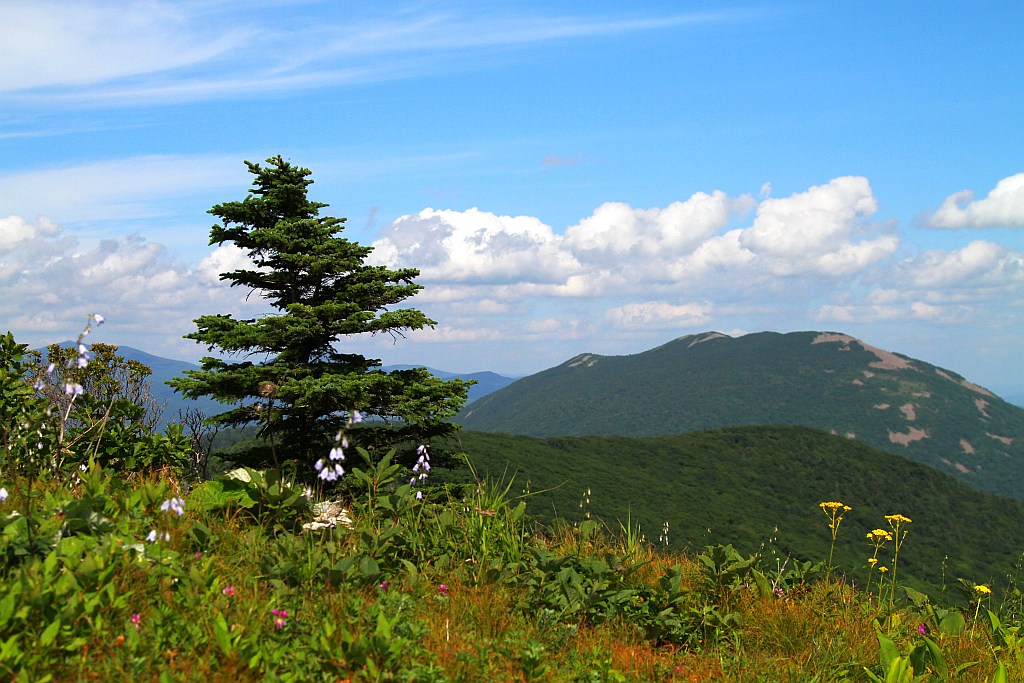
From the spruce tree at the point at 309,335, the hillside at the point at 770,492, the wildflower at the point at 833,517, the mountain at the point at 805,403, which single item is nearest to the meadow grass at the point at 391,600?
the wildflower at the point at 833,517

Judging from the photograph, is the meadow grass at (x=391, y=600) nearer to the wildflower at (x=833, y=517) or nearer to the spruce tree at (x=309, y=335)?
the wildflower at (x=833, y=517)

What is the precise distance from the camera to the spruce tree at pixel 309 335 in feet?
42.8

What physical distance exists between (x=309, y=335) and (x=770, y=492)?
72.3 m

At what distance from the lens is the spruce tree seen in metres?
13.0

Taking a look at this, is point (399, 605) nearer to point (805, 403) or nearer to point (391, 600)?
point (391, 600)

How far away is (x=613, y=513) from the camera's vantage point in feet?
171

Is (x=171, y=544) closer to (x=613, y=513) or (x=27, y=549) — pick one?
(x=27, y=549)

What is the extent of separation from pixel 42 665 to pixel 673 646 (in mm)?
3837

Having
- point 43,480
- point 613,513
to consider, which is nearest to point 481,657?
point 43,480

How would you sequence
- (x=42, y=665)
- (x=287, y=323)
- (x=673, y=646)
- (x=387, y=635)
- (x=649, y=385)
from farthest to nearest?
(x=649, y=385), (x=287, y=323), (x=673, y=646), (x=387, y=635), (x=42, y=665)

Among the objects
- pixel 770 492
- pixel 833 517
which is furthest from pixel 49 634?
pixel 770 492

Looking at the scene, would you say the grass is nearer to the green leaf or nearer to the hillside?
the green leaf

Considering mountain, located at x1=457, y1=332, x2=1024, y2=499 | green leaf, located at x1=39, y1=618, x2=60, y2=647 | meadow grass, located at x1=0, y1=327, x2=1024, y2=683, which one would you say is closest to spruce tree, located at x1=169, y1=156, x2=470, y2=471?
meadow grass, located at x1=0, y1=327, x2=1024, y2=683

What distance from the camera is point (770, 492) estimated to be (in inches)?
3029
